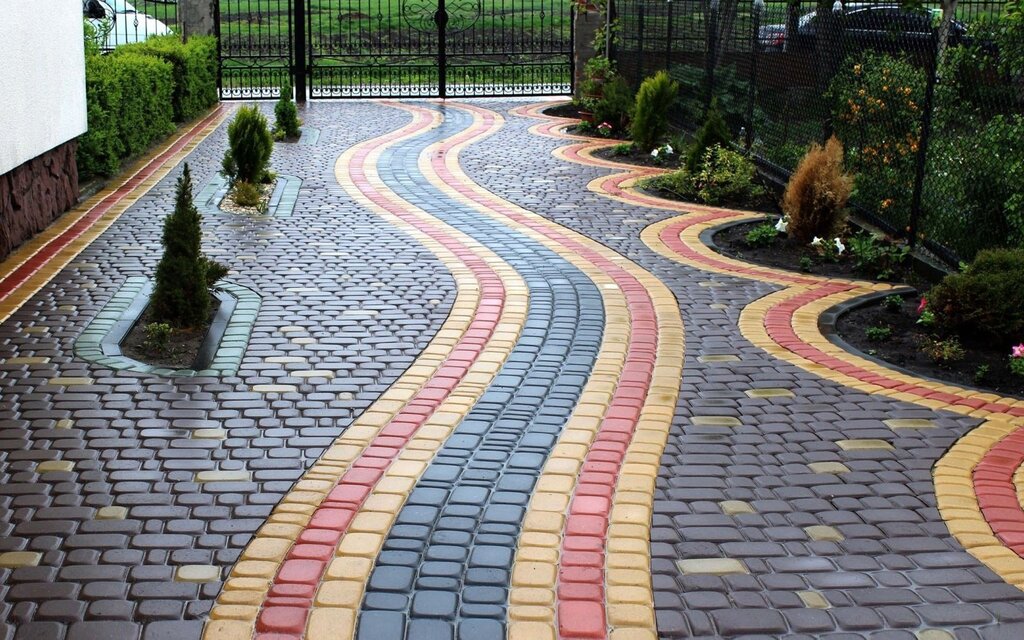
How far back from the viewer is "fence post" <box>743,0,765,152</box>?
45.5 feet

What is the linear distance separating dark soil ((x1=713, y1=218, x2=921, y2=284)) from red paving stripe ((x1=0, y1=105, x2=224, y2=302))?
5590 millimetres

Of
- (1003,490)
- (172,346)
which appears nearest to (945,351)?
(1003,490)

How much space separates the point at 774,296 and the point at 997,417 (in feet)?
8.60

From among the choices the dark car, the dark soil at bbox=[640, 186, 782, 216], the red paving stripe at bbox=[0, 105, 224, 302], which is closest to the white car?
the red paving stripe at bbox=[0, 105, 224, 302]

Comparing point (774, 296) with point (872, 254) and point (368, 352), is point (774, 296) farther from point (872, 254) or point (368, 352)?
point (368, 352)

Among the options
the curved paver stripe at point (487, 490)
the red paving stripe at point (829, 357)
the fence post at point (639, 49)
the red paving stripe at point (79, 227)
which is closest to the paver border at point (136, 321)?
the red paving stripe at point (79, 227)

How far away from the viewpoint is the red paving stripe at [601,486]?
4.27 meters

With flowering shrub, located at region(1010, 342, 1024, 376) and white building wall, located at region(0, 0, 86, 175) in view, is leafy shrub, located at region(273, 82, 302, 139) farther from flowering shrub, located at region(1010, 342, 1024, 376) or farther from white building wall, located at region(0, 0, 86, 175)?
flowering shrub, located at region(1010, 342, 1024, 376)

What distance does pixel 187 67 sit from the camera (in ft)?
60.1

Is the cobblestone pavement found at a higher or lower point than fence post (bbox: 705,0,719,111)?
lower

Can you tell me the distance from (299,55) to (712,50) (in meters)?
9.88

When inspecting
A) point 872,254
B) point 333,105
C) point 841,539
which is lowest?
point 841,539

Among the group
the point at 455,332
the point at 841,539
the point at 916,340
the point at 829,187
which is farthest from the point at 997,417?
the point at 829,187

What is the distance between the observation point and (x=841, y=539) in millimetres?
4844
